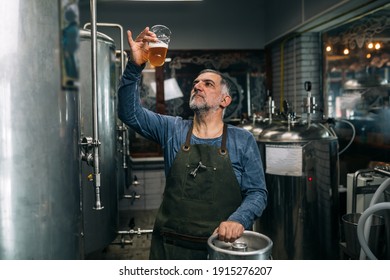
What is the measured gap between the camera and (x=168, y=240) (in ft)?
6.51

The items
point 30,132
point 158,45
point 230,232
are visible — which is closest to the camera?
point 30,132

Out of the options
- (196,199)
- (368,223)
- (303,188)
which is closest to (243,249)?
(196,199)

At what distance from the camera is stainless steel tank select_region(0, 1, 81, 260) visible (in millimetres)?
991

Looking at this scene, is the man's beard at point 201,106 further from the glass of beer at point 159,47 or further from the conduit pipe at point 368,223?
the conduit pipe at point 368,223

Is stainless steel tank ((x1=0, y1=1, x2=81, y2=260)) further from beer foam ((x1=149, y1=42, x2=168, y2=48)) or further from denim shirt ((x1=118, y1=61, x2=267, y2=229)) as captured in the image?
denim shirt ((x1=118, y1=61, x2=267, y2=229))

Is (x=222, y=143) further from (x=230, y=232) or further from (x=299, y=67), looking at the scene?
(x=299, y=67)

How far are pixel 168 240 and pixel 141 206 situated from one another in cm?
376

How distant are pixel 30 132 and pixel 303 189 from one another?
2.53 metres

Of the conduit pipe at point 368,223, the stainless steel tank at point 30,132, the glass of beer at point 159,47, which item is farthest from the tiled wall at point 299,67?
the stainless steel tank at point 30,132

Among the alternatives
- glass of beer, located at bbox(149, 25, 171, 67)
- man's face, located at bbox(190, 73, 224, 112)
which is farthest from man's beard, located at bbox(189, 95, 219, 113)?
glass of beer, located at bbox(149, 25, 171, 67)

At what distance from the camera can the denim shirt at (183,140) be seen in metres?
1.84

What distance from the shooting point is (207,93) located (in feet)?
6.87

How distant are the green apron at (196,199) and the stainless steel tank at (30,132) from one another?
87cm
